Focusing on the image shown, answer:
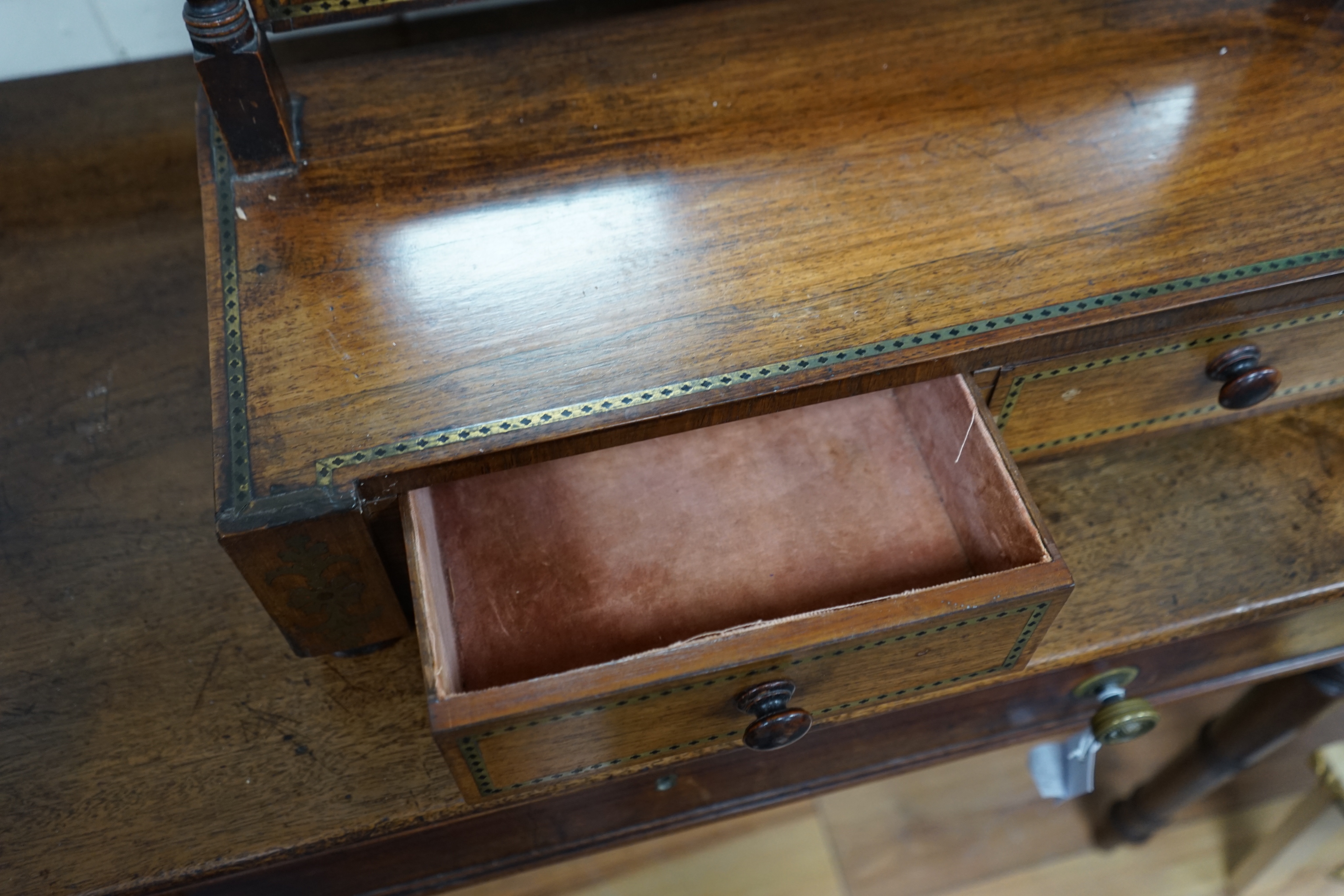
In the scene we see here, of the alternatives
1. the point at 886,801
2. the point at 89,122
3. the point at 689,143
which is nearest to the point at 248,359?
the point at 689,143

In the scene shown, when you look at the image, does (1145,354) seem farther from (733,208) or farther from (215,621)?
(215,621)

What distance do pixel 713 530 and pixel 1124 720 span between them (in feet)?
1.54

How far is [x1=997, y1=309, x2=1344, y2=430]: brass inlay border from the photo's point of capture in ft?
3.04

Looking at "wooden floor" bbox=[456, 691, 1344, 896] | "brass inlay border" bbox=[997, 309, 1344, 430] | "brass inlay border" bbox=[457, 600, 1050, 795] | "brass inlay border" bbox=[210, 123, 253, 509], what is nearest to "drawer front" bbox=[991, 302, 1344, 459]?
"brass inlay border" bbox=[997, 309, 1344, 430]

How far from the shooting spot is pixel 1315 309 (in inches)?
37.1

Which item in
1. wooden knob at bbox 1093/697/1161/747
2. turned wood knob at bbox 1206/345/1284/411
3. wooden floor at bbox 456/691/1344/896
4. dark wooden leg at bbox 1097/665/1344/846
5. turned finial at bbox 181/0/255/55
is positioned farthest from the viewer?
wooden floor at bbox 456/691/1344/896

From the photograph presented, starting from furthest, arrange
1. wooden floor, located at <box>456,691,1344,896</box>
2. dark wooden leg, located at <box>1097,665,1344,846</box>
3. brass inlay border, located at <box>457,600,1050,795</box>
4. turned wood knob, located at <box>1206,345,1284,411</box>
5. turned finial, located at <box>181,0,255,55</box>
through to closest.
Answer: wooden floor, located at <box>456,691,1344,896</box>
dark wooden leg, located at <box>1097,665,1344,846</box>
turned wood knob, located at <box>1206,345,1284,411</box>
turned finial, located at <box>181,0,255,55</box>
brass inlay border, located at <box>457,600,1050,795</box>

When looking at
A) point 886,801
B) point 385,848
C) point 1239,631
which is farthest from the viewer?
point 886,801

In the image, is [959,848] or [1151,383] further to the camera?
[959,848]

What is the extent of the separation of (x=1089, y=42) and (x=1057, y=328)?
1.33 ft

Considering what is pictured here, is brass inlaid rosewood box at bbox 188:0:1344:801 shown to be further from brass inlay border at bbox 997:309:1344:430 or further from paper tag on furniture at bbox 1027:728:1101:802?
paper tag on furniture at bbox 1027:728:1101:802

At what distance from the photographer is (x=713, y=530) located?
986 millimetres

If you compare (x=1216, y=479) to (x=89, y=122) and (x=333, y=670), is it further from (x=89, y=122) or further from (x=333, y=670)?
(x=89, y=122)

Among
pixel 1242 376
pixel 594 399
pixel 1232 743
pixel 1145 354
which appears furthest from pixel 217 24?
pixel 1232 743
